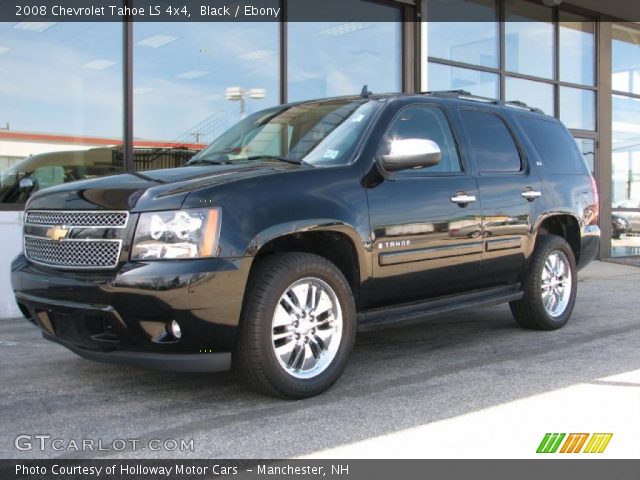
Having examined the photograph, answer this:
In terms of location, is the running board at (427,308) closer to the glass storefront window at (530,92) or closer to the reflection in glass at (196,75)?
the reflection in glass at (196,75)

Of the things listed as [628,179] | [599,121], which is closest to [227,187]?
[599,121]

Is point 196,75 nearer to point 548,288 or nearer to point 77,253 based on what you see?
point 548,288

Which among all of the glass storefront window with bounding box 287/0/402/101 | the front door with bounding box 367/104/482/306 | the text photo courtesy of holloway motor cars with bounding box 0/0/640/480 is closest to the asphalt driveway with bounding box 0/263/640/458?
the text photo courtesy of holloway motor cars with bounding box 0/0/640/480

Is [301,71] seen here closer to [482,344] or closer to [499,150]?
[499,150]

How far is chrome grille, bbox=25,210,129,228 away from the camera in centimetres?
381

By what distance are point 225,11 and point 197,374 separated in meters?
6.22

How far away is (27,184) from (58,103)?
1078 mm

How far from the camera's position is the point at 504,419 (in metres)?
3.78

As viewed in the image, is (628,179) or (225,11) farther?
(628,179)

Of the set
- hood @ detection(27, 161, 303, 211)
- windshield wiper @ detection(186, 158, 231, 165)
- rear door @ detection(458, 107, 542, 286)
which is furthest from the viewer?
rear door @ detection(458, 107, 542, 286)

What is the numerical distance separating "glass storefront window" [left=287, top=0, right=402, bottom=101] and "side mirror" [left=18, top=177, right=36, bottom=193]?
12.1 feet

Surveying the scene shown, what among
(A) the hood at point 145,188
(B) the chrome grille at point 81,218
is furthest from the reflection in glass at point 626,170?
(B) the chrome grille at point 81,218

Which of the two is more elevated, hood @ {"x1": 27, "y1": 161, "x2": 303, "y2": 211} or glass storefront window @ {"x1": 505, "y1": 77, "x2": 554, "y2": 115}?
glass storefront window @ {"x1": 505, "y1": 77, "x2": 554, "y2": 115}

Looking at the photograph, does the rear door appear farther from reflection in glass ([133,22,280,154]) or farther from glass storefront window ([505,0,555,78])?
glass storefront window ([505,0,555,78])
